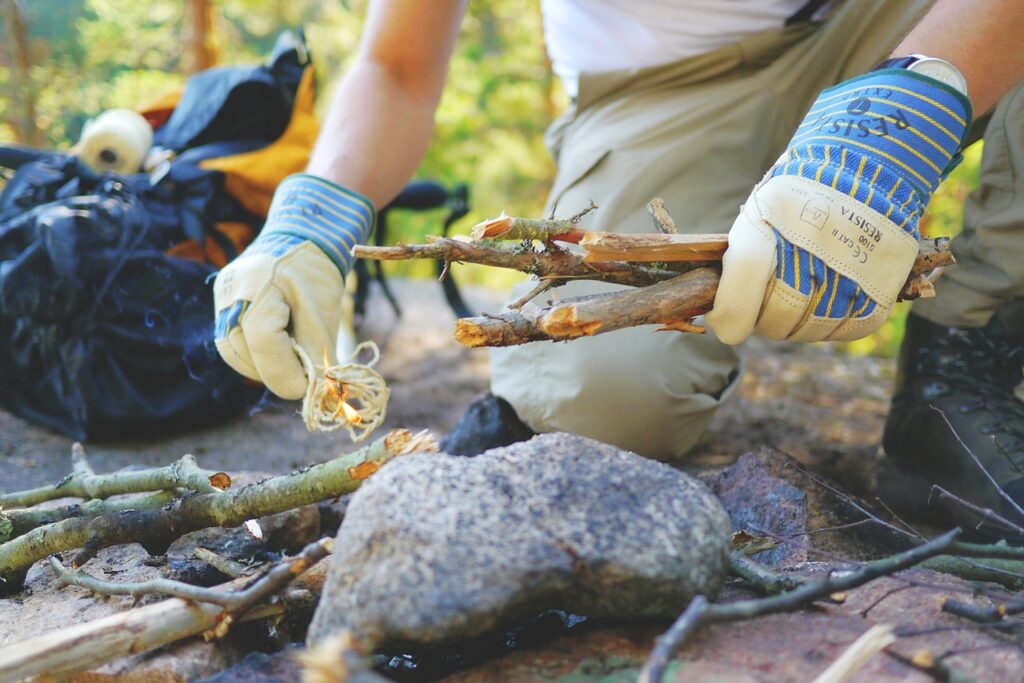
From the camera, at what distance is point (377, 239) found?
3260 mm

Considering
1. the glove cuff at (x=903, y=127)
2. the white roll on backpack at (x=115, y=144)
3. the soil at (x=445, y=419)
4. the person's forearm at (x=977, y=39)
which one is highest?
the person's forearm at (x=977, y=39)

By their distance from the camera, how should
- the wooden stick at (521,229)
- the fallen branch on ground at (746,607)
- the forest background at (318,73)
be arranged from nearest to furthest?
the fallen branch on ground at (746,607)
the wooden stick at (521,229)
the forest background at (318,73)

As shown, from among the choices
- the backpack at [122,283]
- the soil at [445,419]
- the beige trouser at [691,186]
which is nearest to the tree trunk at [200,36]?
the soil at [445,419]

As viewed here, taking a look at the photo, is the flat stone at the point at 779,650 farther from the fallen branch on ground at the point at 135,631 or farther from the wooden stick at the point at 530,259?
the wooden stick at the point at 530,259

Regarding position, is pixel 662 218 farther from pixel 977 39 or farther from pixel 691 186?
pixel 691 186

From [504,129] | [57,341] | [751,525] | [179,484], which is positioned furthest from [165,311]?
[504,129]

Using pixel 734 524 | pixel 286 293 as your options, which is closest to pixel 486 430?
pixel 286 293

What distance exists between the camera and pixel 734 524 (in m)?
1.54

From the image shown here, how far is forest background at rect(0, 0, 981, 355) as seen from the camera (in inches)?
158

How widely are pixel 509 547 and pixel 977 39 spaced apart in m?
1.36

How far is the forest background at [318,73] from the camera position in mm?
4020

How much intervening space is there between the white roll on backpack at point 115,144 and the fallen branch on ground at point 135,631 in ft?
7.12

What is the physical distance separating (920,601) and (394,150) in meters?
1.61

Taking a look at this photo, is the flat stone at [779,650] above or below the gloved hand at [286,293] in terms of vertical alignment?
below
